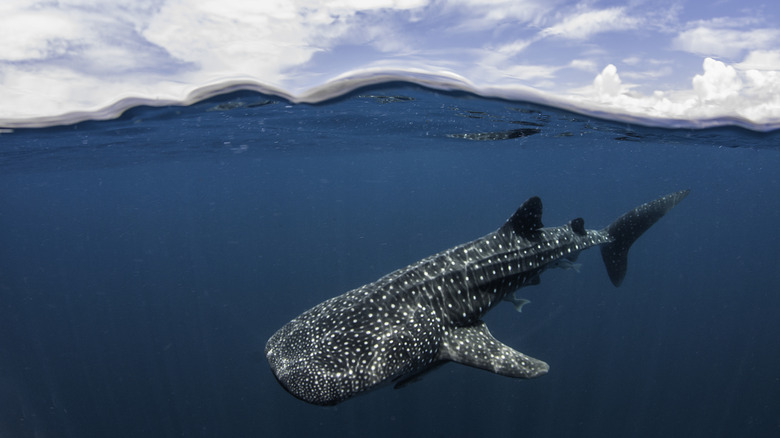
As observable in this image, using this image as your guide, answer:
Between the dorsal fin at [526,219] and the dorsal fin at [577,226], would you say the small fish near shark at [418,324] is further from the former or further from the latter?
the dorsal fin at [577,226]

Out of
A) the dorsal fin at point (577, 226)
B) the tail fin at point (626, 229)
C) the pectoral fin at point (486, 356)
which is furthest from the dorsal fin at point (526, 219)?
the tail fin at point (626, 229)

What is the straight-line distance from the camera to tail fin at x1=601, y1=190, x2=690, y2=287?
7984 mm

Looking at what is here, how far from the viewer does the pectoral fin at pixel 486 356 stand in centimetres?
472

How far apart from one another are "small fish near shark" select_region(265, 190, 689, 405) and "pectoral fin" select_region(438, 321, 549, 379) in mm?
12

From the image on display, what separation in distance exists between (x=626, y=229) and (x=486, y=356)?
5.38 meters

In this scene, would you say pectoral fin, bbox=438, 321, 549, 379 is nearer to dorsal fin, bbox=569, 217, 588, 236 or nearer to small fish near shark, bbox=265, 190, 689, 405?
small fish near shark, bbox=265, 190, 689, 405

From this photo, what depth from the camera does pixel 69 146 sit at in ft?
64.8

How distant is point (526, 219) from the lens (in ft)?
21.7

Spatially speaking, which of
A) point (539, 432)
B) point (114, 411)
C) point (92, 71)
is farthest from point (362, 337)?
point (114, 411)

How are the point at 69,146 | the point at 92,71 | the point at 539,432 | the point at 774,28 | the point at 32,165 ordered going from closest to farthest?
the point at 774,28
the point at 92,71
the point at 539,432
the point at 69,146
the point at 32,165

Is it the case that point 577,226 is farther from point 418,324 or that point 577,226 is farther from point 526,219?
point 418,324

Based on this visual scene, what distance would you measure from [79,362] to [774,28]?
31053 mm

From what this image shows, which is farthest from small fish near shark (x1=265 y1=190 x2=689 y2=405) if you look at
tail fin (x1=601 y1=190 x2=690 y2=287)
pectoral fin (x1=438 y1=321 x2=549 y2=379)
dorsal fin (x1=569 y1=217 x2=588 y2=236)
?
tail fin (x1=601 y1=190 x2=690 y2=287)

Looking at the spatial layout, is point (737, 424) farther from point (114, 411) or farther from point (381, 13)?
point (114, 411)
